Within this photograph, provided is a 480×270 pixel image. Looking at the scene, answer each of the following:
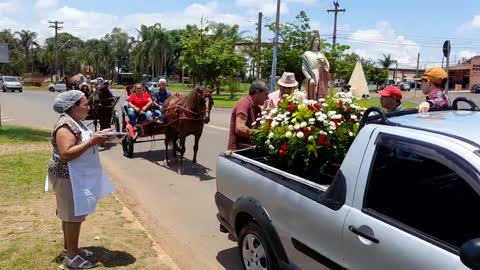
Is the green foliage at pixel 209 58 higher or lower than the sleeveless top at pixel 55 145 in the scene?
higher

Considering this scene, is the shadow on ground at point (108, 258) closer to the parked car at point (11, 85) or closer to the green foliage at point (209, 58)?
the green foliage at point (209, 58)

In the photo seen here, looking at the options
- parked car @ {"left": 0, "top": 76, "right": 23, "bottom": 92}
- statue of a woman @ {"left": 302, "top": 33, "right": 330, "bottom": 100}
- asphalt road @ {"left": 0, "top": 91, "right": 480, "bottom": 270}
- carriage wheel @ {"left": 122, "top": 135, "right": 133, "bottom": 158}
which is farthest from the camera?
parked car @ {"left": 0, "top": 76, "right": 23, "bottom": 92}

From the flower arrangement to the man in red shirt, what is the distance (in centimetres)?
139

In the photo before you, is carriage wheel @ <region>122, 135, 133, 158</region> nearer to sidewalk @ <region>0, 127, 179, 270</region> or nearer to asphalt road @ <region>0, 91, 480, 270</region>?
asphalt road @ <region>0, 91, 480, 270</region>

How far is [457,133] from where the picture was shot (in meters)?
2.89

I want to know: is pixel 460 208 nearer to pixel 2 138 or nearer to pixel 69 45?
pixel 2 138

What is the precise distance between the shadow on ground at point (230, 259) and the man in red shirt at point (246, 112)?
1482 millimetres

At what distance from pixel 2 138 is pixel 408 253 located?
503 inches

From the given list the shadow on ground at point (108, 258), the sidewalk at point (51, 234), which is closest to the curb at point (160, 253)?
the sidewalk at point (51, 234)

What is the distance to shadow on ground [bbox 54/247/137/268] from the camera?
4.90 m

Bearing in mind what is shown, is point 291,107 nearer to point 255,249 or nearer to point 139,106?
point 255,249

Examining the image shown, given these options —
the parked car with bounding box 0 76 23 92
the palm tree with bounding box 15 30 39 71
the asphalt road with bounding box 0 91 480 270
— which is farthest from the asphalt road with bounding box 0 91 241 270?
the palm tree with bounding box 15 30 39 71

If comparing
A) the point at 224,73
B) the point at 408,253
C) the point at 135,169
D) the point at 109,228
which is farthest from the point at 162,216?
the point at 224,73

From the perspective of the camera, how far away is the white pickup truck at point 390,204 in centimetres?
266
